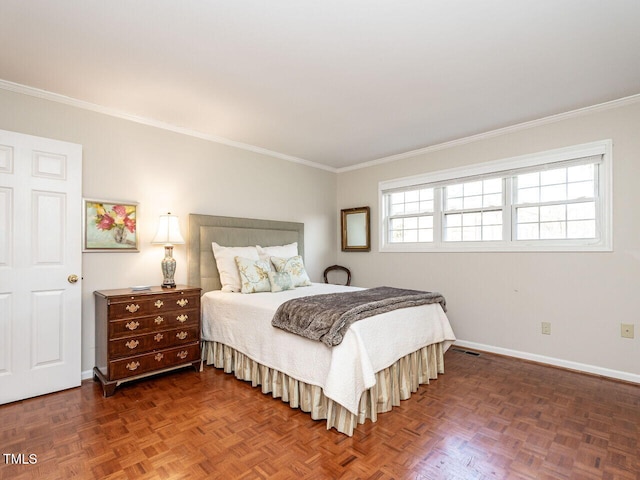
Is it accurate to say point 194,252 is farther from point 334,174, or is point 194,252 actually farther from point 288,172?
point 334,174

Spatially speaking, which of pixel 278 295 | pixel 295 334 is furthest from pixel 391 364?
pixel 278 295

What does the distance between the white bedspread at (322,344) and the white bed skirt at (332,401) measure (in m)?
0.09

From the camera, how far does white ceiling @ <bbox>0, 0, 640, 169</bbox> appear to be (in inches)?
74.9

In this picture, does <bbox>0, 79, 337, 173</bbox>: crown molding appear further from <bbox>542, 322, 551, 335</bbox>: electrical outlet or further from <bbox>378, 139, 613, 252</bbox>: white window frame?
<bbox>542, 322, 551, 335</bbox>: electrical outlet

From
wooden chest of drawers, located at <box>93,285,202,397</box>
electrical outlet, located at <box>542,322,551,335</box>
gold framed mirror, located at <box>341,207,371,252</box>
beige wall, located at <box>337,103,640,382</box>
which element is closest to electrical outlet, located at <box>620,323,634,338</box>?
beige wall, located at <box>337,103,640,382</box>

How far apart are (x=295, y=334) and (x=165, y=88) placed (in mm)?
2205

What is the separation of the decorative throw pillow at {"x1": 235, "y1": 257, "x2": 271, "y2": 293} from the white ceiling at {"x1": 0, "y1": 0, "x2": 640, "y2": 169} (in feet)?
4.74

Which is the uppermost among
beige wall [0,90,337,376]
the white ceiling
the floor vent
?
the white ceiling

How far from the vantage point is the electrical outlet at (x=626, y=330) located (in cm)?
298

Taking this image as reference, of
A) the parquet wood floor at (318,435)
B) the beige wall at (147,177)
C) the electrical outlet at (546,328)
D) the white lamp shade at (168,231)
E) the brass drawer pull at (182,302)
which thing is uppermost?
the beige wall at (147,177)

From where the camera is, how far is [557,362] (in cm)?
336

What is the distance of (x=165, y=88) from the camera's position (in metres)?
2.77

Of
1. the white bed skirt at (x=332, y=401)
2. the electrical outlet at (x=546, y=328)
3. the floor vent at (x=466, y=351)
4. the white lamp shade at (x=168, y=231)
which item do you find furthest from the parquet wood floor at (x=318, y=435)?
the white lamp shade at (x=168, y=231)

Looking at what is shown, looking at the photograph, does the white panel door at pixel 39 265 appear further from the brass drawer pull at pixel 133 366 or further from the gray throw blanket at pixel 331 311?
the gray throw blanket at pixel 331 311
